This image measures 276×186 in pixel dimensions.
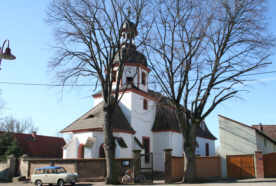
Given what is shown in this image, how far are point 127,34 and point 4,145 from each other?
2219cm

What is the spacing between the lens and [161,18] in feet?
69.3

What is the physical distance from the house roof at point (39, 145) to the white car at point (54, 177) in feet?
65.9

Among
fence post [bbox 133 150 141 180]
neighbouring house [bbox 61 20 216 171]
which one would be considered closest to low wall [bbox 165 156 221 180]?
neighbouring house [bbox 61 20 216 171]

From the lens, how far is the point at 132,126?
29609 mm

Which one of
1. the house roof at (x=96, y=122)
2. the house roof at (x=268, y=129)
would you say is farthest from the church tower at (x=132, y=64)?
the house roof at (x=268, y=129)

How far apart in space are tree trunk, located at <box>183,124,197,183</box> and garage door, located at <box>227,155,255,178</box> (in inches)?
271

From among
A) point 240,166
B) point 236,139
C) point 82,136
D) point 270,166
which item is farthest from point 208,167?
point 82,136

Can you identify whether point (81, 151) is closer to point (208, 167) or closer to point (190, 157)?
point (190, 157)

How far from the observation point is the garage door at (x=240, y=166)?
24.2m

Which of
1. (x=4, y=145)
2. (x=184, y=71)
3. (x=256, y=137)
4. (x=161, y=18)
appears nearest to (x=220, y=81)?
(x=184, y=71)

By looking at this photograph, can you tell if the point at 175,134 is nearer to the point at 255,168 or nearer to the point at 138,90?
the point at 138,90

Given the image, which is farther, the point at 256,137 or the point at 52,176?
the point at 256,137

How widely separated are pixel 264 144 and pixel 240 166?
7231mm

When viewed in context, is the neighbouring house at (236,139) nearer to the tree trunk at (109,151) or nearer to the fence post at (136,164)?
the fence post at (136,164)
